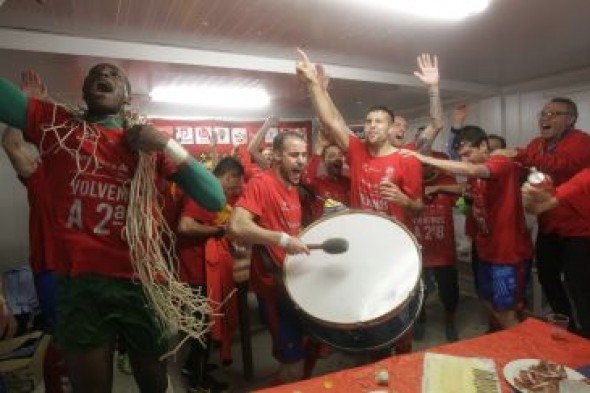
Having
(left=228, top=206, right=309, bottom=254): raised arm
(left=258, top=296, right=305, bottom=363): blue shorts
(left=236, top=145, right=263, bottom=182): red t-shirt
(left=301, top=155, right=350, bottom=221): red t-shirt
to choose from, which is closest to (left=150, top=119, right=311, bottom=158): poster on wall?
(left=236, top=145, right=263, bottom=182): red t-shirt

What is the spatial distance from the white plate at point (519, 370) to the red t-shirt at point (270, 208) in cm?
126

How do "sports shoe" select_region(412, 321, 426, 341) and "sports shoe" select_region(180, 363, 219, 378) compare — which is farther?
"sports shoe" select_region(412, 321, 426, 341)

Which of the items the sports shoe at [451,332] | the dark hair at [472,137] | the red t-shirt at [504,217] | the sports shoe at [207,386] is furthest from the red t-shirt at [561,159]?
the sports shoe at [207,386]

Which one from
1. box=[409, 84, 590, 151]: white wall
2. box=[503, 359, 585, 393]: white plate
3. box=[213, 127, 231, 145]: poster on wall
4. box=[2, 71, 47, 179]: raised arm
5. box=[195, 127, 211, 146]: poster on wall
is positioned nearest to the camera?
box=[503, 359, 585, 393]: white plate

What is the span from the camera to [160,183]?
5.90ft

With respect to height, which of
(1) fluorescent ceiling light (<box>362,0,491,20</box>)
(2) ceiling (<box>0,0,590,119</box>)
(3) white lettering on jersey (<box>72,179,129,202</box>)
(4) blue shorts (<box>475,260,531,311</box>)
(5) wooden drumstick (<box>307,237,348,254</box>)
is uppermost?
(2) ceiling (<box>0,0,590,119</box>)

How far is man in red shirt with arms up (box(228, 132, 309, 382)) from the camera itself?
240 centimetres

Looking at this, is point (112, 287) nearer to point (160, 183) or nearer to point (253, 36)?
point (160, 183)

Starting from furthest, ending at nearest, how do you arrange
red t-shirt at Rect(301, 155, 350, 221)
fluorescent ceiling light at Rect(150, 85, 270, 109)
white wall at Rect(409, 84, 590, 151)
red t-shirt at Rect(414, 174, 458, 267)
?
1. fluorescent ceiling light at Rect(150, 85, 270, 109)
2. white wall at Rect(409, 84, 590, 151)
3. red t-shirt at Rect(414, 174, 458, 267)
4. red t-shirt at Rect(301, 155, 350, 221)

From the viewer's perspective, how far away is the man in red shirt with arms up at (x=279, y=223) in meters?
2.40

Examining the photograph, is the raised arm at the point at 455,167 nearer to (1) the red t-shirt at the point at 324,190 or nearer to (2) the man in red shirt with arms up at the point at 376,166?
(2) the man in red shirt with arms up at the point at 376,166

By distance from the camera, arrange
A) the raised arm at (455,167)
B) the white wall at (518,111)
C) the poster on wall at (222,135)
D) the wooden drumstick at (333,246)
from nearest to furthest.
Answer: the wooden drumstick at (333,246) < the raised arm at (455,167) < the white wall at (518,111) < the poster on wall at (222,135)

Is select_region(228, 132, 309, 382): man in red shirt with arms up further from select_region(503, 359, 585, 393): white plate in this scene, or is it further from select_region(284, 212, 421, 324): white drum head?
select_region(503, 359, 585, 393): white plate

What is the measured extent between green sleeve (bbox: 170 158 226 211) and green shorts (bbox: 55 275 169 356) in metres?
0.45
